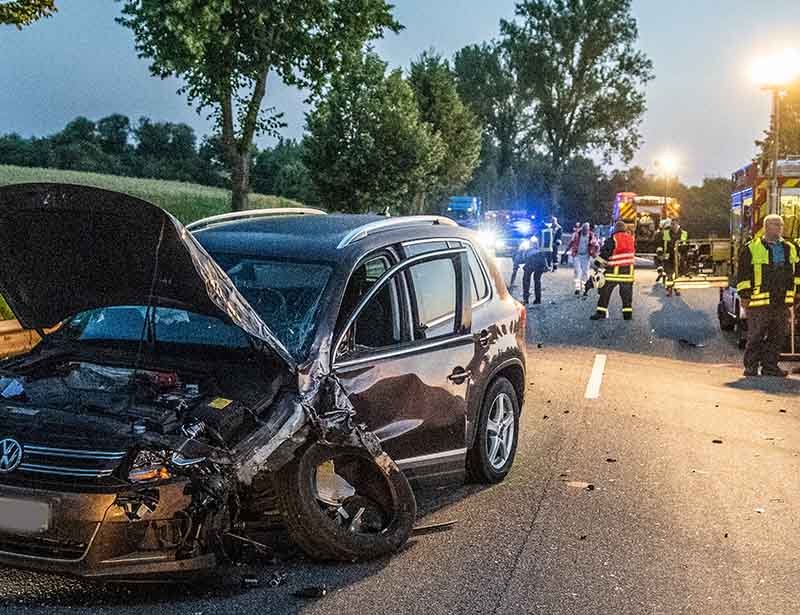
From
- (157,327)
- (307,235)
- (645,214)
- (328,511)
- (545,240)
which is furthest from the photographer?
(645,214)

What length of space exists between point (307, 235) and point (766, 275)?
8.31 metres

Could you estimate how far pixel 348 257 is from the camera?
618cm

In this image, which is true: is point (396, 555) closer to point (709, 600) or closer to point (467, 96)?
point (709, 600)

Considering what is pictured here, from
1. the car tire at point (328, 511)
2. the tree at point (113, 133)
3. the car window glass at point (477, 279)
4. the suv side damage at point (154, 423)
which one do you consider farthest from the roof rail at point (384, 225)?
Answer: the tree at point (113, 133)

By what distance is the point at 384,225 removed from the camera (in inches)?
267

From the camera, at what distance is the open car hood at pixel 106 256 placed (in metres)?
5.05

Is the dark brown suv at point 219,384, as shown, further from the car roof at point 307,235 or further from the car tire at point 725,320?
the car tire at point 725,320

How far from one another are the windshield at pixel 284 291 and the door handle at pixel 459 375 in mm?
1027

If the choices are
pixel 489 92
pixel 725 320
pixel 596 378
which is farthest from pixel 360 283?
pixel 489 92

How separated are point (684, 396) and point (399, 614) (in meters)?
7.35

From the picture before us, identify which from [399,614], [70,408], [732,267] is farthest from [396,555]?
[732,267]

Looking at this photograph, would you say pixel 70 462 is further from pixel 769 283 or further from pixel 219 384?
pixel 769 283

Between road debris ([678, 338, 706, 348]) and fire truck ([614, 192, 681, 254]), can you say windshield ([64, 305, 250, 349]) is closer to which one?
road debris ([678, 338, 706, 348])

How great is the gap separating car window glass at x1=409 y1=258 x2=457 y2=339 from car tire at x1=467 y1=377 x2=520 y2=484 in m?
0.66
